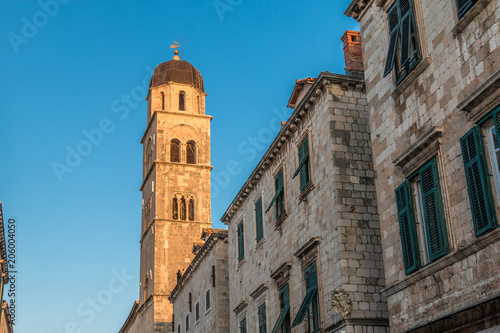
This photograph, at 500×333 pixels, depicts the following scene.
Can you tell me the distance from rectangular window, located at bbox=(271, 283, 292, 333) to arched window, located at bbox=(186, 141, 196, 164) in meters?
35.6

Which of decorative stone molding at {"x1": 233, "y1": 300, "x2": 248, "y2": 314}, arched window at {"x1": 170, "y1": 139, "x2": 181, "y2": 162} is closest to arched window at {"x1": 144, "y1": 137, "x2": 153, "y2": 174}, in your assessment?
arched window at {"x1": 170, "y1": 139, "x2": 181, "y2": 162}

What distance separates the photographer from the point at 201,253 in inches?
1284

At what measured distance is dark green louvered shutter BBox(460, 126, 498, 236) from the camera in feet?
35.3

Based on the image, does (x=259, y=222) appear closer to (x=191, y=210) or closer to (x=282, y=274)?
(x=282, y=274)

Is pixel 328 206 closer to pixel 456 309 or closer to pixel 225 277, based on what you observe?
pixel 456 309

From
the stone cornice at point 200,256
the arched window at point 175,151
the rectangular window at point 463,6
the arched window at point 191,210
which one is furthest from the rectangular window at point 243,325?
the arched window at point 175,151

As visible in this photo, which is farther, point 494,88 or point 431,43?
point 431,43

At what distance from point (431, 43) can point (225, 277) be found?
18.6 metres

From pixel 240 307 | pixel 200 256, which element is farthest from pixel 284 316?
pixel 200 256

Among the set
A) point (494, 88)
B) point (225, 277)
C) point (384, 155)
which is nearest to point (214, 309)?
point (225, 277)

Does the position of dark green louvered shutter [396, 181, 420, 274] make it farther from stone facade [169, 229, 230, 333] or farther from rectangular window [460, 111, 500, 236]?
stone facade [169, 229, 230, 333]

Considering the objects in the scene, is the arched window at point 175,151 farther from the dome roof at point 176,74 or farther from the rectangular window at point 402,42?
the rectangular window at point 402,42

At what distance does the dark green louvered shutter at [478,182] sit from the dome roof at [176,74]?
159ft

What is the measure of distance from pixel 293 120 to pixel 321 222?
388cm
